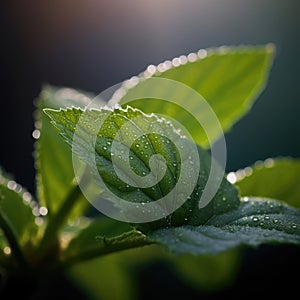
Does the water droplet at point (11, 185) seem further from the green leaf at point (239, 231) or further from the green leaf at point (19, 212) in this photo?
the green leaf at point (239, 231)

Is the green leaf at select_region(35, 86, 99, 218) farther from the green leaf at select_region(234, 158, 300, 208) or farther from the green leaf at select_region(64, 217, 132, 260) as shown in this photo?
the green leaf at select_region(234, 158, 300, 208)

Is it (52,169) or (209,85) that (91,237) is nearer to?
(52,169)

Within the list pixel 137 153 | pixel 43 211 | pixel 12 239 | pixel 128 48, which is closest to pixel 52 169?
pixel 43 211

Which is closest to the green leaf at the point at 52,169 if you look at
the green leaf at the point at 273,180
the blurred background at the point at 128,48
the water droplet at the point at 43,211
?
the water droplet at the point at 43,211

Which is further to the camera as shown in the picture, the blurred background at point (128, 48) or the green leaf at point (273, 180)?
the blurred background at point (128, 48)

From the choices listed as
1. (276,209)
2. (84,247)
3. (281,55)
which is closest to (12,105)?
(281,55)

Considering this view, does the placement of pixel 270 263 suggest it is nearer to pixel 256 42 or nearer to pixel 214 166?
pixel 214 166
